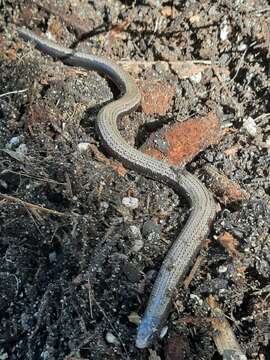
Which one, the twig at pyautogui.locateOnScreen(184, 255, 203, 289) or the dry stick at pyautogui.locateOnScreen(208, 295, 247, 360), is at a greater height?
the twig at pyautogui.locateOnScreen(184, 255, 203, 289)

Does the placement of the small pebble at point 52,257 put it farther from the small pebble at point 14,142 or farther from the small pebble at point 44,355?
the small pebble at point 14,142

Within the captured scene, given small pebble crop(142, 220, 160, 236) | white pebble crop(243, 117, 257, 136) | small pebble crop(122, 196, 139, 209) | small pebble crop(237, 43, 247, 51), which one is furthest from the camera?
small pebble crop(237, 43, 247, 51)

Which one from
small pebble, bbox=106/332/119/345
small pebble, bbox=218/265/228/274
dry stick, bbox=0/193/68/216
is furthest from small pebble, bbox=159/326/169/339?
dry stick, bbox=0/193/68/216

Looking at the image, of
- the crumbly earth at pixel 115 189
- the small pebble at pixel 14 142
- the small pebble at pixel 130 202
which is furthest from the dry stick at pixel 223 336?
the small pebble at pixel 14 142

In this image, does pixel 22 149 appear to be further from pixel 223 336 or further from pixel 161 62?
pixel 223 336

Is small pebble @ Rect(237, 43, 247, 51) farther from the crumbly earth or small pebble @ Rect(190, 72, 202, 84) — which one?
small pebble @ Rect(190, 72, 202, 84)

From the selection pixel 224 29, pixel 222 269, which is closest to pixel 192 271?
pixel 222 269

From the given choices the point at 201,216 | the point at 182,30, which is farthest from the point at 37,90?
the point at 201,216
